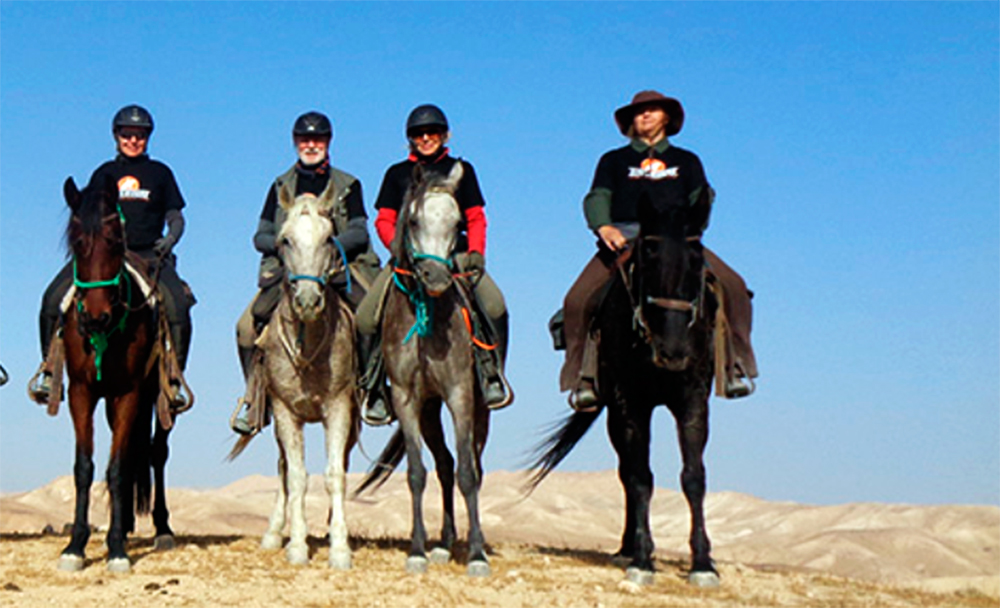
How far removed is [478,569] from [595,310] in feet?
8.56

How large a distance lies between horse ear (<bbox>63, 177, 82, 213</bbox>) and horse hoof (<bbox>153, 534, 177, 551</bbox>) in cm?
385

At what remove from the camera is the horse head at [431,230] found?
34.9 ft

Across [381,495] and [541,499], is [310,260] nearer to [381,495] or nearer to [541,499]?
[381,495]

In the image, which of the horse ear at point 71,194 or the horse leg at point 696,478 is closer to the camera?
the horse leg at point 696,478

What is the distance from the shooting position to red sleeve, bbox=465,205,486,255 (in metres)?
11.7

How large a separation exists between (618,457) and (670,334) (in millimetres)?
2718

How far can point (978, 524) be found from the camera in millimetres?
45031

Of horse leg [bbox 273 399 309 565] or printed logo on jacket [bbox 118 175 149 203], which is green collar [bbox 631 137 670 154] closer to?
horse leg [bbox 273 399 309 565]

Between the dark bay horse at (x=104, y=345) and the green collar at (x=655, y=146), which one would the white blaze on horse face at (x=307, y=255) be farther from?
the green collar at (x=655, y=146)

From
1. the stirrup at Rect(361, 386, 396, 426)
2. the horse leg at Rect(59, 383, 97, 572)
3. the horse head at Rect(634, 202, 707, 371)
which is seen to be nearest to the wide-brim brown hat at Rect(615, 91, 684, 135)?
the horse head at Rect(634, 202, 707, 371)

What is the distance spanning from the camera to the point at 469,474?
11086 millimetres

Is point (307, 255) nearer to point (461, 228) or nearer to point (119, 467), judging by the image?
point (461, 228)

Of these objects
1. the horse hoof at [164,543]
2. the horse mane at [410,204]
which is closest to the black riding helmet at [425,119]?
the horse mane at [410,204]

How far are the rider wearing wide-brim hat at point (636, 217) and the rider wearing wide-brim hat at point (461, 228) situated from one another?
695 mm
